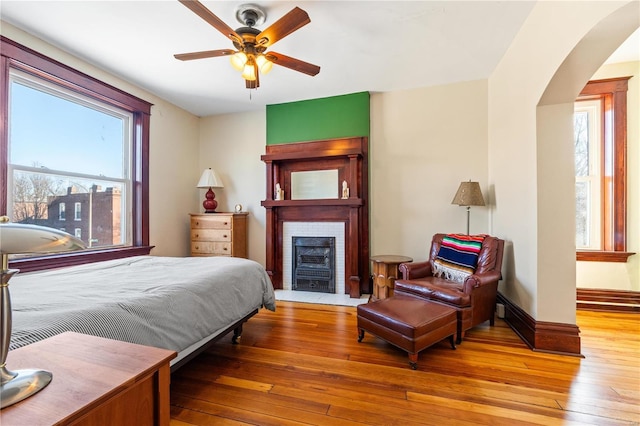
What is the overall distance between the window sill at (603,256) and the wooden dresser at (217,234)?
438cm

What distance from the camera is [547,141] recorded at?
2266 mm

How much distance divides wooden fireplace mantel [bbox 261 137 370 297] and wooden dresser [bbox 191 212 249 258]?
→ 17.5 inches

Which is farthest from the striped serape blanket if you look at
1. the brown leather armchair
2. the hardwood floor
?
the hardwood floor

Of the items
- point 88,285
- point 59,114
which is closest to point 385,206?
point 88,285

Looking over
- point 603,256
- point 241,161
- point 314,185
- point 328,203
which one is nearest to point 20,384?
point 328,203

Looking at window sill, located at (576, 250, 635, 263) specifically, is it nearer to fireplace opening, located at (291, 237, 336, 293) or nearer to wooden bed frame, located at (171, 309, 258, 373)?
Result: fireplace opening, located at (291, 237, 336, 293)

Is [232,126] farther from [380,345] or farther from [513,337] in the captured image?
[513,337]

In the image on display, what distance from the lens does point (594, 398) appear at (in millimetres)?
1671

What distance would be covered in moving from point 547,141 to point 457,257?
1.31 metres

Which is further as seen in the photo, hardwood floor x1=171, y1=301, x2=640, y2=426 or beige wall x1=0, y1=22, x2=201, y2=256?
beige wall x1=0, y1=22, x2=201, y2=256

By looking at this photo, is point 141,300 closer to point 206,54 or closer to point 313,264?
point 206,54

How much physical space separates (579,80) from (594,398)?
2156mm

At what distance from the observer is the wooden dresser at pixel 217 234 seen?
407 centimetres

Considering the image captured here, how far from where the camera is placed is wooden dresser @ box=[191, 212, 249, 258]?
407 cm
